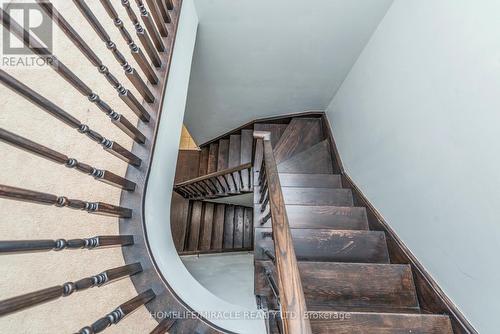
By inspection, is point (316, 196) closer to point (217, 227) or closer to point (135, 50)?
point (135, 50)

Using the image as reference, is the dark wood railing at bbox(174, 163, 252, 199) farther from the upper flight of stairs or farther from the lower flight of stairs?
the upper flight of stairs

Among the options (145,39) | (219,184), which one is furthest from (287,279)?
(219,184)

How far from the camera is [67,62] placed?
1.03 metres

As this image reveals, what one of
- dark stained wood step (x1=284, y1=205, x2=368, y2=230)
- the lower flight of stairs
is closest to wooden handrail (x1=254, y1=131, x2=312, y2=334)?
dark stained wood step (x1=284, y1=205, x2=368, y2=230)

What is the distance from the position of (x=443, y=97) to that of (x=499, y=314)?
1.06 metres

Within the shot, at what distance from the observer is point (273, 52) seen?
243cm

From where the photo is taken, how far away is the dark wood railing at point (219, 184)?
2910 mm

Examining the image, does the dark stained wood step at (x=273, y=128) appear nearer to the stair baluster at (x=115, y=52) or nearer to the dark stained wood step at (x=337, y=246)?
the dark stained wood step at (x=337, y=246)

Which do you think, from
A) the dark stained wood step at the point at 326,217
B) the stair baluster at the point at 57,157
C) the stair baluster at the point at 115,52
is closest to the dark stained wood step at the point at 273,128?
the dark stained wood step at the point at 326,217

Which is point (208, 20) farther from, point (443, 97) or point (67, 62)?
point (443, 97)

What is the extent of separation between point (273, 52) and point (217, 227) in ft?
10.4

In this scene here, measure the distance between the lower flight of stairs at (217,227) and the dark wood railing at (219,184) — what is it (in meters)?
0.42

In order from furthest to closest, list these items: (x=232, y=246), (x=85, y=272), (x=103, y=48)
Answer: (x=232, y=246) < (x=103, y=48) < (x=85, y=272)

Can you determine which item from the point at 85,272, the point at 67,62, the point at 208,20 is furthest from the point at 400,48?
the point at 85,272
